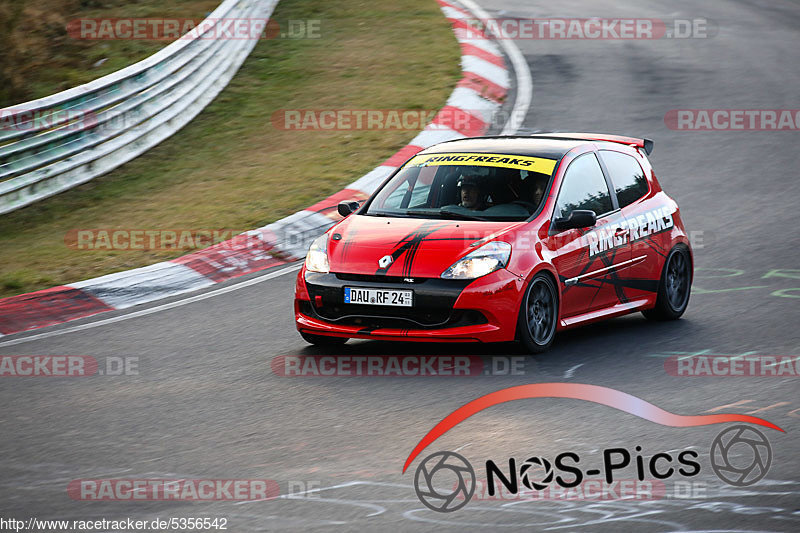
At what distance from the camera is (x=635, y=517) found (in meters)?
5.02

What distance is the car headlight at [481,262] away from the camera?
788 cm

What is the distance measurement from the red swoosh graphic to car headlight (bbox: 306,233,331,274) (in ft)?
5.71

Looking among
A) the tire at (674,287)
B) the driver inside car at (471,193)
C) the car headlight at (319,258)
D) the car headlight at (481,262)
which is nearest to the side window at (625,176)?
the tire at (674,287)

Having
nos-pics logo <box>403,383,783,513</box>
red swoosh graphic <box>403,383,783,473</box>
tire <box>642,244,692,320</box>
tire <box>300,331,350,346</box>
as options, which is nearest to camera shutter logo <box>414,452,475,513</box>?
nos-pics logo <box>403,383,783,513</box>

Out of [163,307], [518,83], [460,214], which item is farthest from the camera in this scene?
[518,83]

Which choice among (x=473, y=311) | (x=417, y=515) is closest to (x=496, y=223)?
(x=473, y=311)

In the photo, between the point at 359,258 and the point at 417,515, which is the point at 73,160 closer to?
the point at 359,258

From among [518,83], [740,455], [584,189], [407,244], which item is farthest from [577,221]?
[518,83]

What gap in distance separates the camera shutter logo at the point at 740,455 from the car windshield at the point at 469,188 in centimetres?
271

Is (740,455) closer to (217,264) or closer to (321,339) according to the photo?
(321,339)

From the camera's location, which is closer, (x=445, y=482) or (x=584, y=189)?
(x=445, y=482)

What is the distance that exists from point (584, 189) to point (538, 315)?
130 cm

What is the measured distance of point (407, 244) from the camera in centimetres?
806

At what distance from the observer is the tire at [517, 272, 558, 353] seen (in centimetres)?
794
